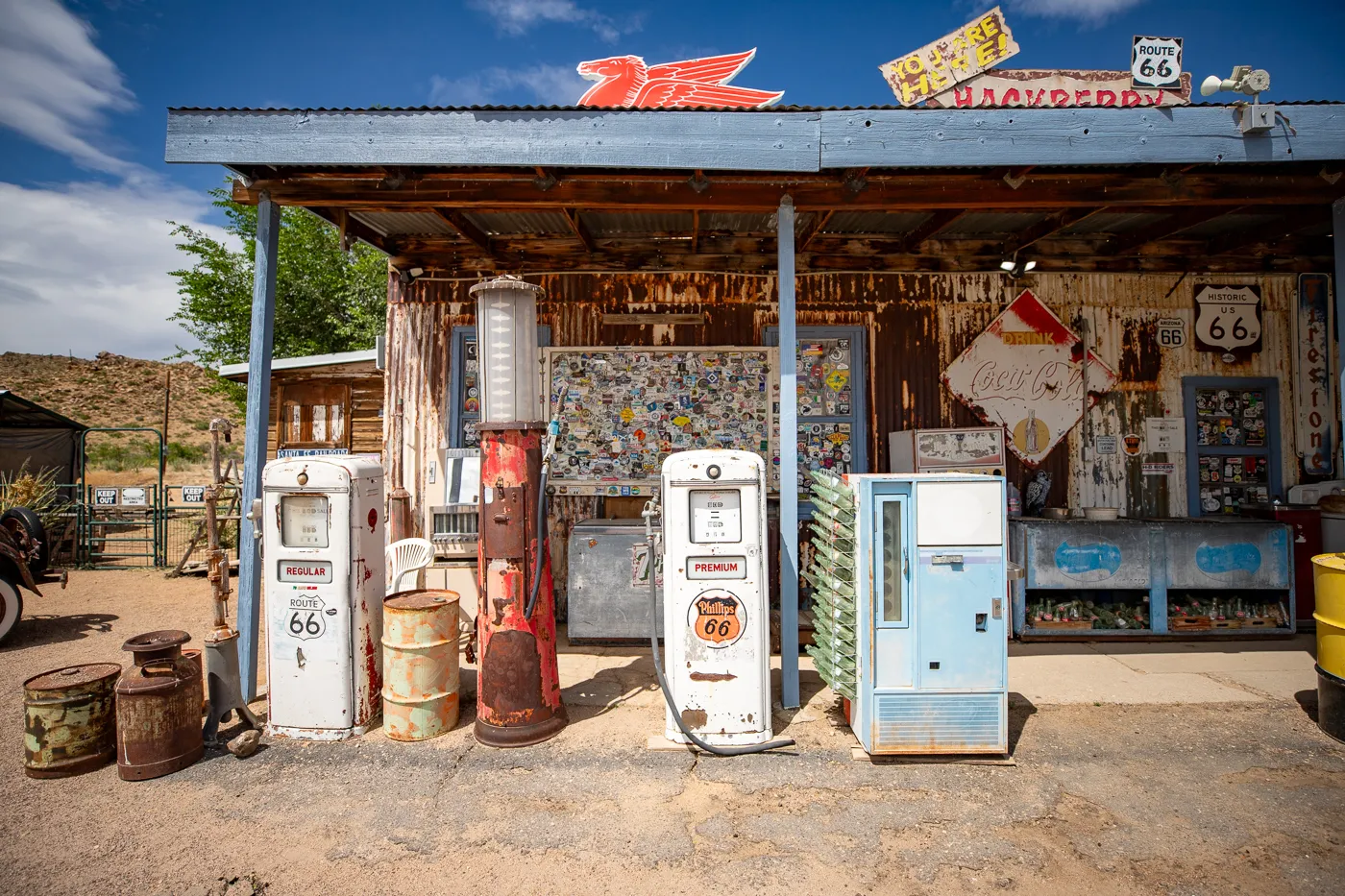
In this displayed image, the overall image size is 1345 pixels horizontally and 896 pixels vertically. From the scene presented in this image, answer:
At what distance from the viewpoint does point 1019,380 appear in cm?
713

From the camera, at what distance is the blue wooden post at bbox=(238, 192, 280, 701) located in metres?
4.81

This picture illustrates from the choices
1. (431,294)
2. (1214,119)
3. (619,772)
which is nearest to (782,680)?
(619,772)

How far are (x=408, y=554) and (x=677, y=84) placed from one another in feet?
15.4

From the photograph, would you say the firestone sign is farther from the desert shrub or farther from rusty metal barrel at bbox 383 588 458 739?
the desert shrub

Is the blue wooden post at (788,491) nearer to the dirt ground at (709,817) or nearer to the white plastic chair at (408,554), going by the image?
the dirt ground at (709,817)

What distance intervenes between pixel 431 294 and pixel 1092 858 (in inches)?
277

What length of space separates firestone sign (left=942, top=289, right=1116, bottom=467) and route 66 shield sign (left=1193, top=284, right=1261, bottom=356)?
1.26 m

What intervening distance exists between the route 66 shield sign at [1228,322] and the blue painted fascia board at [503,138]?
17.4 ft

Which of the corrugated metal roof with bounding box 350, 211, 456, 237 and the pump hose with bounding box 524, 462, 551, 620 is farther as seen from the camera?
the corrugated metal roof with bounding box 350, 211, 456, 237

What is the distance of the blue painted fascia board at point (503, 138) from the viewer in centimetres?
465

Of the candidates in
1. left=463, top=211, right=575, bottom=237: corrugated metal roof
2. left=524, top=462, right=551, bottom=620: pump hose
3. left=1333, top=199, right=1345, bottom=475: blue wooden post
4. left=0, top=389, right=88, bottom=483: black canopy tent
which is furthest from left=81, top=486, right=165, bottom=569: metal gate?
left=1333, top=199, right=1345, bottom=475: blue wooden post

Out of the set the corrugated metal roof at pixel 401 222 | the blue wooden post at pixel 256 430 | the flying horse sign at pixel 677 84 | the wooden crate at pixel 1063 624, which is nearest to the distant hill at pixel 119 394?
the corrugated metal roof at pixel 401 222

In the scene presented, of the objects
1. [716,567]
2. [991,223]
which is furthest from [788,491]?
[991,223]

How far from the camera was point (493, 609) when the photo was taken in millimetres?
4281
